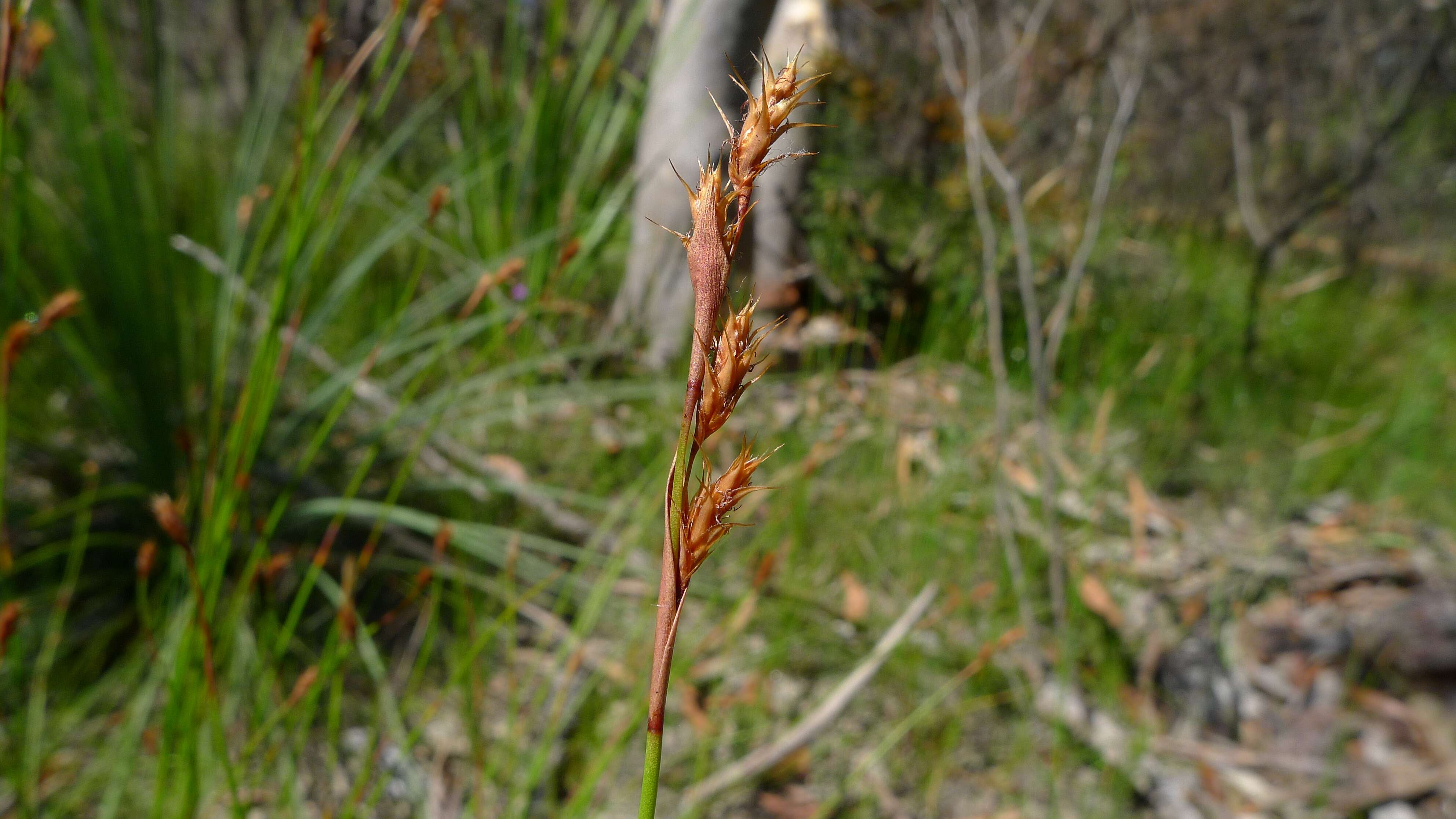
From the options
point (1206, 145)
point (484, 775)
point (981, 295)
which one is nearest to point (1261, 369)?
point (981, 295)

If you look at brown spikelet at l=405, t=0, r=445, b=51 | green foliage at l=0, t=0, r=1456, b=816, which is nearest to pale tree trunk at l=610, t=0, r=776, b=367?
green foliage at l=0, t=0, r=1456, b=816

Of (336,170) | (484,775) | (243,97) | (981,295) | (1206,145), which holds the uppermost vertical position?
(1206,145)

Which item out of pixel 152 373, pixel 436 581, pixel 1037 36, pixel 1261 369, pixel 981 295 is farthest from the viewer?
pixel 1037 36

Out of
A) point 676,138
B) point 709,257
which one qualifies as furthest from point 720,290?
point 676,138

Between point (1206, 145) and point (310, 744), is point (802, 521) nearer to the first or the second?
point (310, 744)


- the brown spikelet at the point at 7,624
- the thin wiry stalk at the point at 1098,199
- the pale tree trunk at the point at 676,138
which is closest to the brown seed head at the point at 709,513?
the brown spikelet at the point at 7,624

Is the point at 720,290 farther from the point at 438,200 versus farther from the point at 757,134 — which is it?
the point at 438,200

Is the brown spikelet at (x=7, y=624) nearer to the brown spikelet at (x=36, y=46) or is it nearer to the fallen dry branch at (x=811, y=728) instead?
the brown spikelet at (x=36, y=46)

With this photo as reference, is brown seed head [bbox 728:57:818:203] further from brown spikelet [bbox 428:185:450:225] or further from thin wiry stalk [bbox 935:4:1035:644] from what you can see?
thin wiry stalk [bbox 935:4:1035:644]
